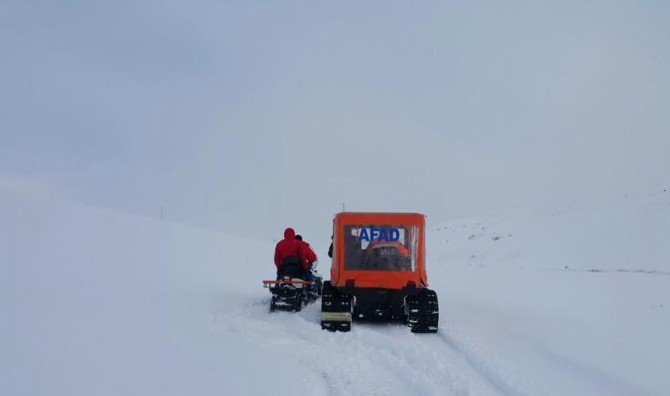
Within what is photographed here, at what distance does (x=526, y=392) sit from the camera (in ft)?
24.0

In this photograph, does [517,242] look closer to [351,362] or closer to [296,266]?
[296,266]

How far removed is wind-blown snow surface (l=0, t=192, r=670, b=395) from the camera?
24.1 feet

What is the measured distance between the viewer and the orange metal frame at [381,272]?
1230 centimetres

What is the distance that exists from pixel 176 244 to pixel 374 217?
17.1 metres

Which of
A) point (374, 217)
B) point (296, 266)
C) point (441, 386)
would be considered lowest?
point (441, 386)

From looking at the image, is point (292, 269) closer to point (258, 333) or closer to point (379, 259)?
point (379, 259)

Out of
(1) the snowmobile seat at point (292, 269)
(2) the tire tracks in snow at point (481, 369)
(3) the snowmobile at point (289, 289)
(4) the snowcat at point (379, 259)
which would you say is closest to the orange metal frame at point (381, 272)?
(4) the snowcat at point (379, 259)

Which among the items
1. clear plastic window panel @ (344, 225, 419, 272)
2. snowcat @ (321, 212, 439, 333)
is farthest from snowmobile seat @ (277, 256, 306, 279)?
clear plastic window panel @ (344, 225, 419, 272)

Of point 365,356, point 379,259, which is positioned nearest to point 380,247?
point 379,259

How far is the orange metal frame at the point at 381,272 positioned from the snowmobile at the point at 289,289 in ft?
4.19

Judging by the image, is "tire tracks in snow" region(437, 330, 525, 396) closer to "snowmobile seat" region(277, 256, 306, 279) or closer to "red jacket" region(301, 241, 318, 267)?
"snowmobile seat" region(277, 256, 306, 279)

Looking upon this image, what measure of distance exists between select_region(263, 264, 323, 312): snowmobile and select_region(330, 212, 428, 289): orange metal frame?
128cm

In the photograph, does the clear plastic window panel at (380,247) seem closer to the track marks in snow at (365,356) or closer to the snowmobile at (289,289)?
the track marks in snow at (365,356)

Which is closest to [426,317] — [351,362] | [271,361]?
[351,362]
